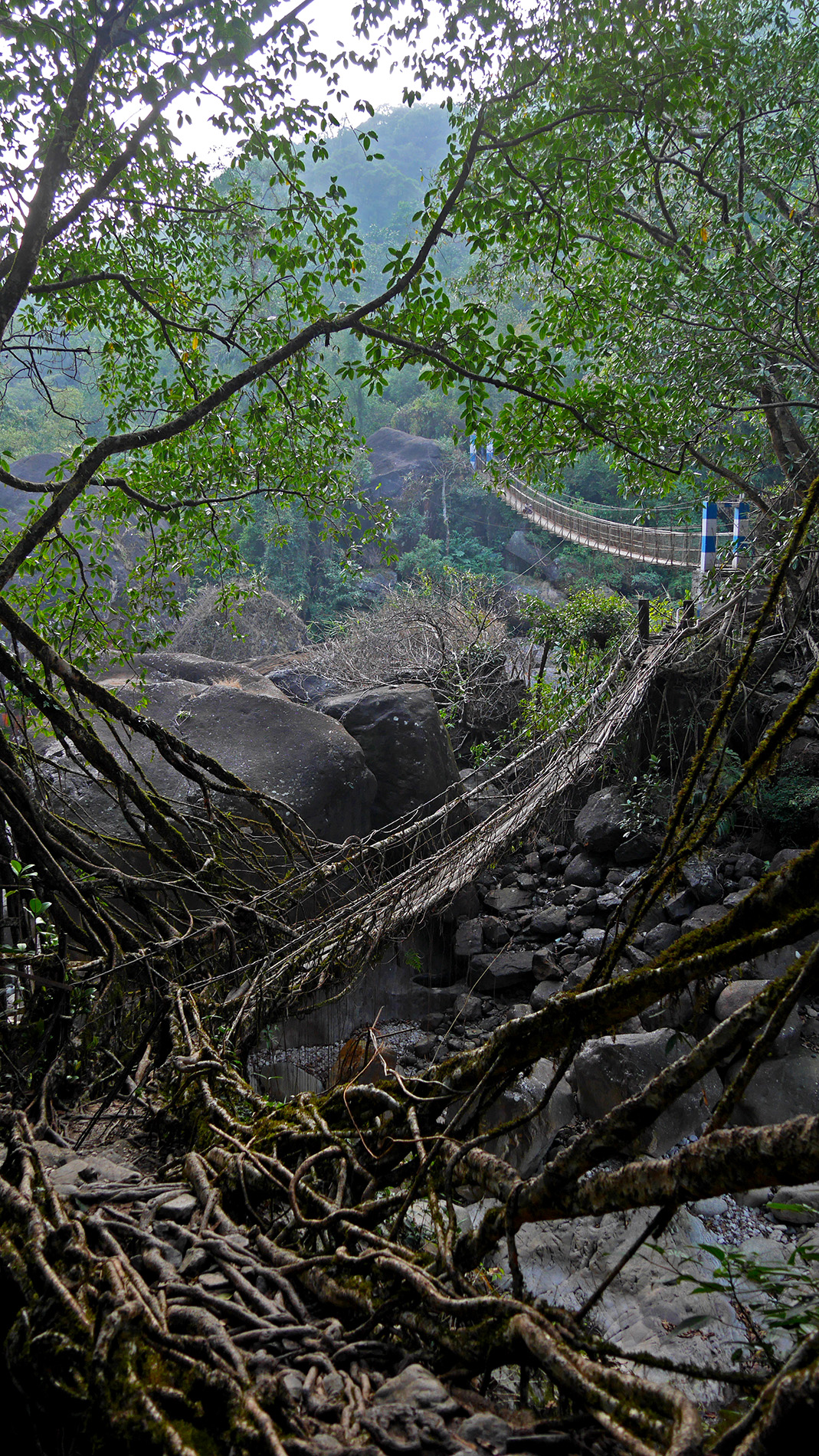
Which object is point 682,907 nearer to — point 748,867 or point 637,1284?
point 748,867

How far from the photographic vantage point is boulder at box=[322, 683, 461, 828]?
577 centimetres

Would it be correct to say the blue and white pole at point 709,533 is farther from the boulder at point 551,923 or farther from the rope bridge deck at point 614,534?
the boulder at point 551,923

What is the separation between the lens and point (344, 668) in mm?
7875

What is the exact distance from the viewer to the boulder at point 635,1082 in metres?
3.11

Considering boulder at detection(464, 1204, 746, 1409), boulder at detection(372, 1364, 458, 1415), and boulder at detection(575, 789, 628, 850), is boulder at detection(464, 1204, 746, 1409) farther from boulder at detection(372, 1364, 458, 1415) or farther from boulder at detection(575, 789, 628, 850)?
boulder at detection(575, 789, 628, 850)

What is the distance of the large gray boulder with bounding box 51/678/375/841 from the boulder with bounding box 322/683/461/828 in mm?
362

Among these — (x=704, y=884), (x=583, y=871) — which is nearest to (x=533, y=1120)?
(x=704, y=884)

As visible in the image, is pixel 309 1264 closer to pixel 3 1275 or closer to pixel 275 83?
pixel 3 1275

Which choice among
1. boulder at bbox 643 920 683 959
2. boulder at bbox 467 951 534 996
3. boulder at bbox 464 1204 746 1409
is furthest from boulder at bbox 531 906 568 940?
boulder at bbox 464 1204 746 1409

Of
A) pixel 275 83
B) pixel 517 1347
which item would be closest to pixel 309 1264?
pixel 517 1347

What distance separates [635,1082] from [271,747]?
9.89 ft

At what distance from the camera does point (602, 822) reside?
532 centimetres

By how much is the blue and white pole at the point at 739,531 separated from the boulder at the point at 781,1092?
262 centimetres

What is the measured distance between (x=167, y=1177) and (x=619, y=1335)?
1295 millimetres
